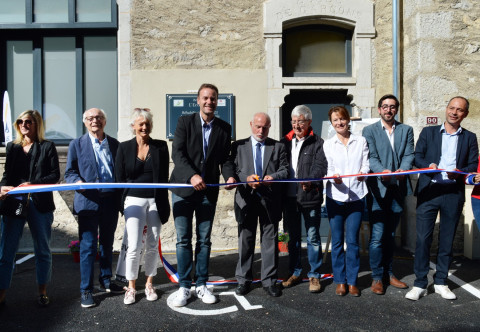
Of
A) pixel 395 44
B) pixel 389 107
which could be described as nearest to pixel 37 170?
pixel 389 107

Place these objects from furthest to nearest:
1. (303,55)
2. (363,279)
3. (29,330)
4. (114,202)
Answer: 1. (303,55)
2. (363,279)
3. (114,202)
4. (29,330)

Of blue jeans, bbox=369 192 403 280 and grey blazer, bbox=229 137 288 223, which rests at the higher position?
grey blazer, bbox=229 137 288 223

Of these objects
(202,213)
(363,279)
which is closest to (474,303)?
(363,279)

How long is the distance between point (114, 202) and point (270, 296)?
1.82 m

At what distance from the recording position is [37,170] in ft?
12.8

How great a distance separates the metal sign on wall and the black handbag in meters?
2.97

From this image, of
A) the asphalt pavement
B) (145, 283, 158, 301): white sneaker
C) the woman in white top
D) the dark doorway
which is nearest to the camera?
the asphalt pavement

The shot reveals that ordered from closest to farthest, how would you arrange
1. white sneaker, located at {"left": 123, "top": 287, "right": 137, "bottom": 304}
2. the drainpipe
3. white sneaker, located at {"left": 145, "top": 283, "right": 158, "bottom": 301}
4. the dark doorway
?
white sneaker, located at {"left": 123, "top": 287, "right": 137, "bottom": 304} < white sneaker, located at {"left": 145, "top": 283, "right": 158, "bottom": 301} < the drainpipe < the dark doorway

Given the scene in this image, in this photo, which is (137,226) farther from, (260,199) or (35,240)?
(260,199)

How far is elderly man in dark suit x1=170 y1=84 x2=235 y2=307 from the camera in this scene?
4.03 metres

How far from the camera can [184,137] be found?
4070 millimetres

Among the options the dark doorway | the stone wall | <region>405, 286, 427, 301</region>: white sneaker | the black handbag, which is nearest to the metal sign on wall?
the stone wall

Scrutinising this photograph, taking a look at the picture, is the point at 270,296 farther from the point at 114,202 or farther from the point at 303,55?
the point at 303,55

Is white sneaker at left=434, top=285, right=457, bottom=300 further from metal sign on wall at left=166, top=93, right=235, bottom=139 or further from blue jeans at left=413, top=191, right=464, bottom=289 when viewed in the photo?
metal sign on wall at left=166, top=93, right=235, bottom=139
